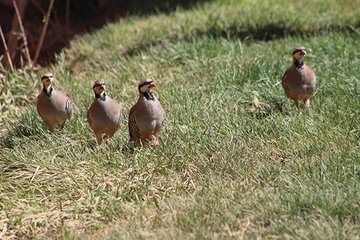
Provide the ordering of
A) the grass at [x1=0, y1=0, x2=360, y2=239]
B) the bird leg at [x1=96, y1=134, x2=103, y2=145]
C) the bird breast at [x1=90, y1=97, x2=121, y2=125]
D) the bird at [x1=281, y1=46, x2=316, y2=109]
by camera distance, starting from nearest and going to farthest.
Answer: the grass at [x1=0, y1=0, x2=360, y2=239] → the bird breast at [x1=90, y1=97, x2=121, y2=125] → the bird leg at [x1=96, y1=134, x2=103, y2=145] → the bird at [x1=281, y1=46, x2=316, y2=109]

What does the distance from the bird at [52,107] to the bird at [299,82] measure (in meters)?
2.02

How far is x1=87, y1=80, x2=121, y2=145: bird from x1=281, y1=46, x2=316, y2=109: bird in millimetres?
1584

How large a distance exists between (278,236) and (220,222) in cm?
44

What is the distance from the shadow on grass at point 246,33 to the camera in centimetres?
947

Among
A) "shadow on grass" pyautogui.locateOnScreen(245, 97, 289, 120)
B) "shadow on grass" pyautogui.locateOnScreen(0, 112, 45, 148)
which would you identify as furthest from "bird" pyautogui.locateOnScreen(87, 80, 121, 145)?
"shadow on grass" pyautogui.locateOnScreen(245, 97, 289, 120)

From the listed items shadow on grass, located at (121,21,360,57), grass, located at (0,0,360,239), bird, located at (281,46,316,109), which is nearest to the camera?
grass, located at (0,0,360,239)

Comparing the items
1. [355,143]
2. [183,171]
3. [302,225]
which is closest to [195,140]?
[183,171]

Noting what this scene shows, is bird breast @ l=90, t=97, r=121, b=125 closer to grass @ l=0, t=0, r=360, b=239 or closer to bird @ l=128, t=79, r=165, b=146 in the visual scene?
bird @ l=128, t=79, r=165, b=146

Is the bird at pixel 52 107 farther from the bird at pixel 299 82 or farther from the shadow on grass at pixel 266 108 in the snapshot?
the bird at pixel 299 82

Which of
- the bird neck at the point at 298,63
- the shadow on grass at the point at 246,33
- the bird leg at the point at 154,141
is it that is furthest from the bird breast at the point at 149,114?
the shadow on grass at the point at 246,33

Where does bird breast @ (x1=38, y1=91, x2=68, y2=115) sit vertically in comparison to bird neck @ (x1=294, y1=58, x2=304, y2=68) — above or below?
above

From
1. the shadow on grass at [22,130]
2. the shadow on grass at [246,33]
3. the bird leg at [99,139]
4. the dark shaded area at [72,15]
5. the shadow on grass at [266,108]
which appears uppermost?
the bird leg at [99,139]

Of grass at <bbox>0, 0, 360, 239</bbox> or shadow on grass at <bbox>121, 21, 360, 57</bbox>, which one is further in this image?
shadow on grass at <bbox>121, 21, 360, 57</bbox>

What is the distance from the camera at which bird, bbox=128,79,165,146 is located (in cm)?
610
